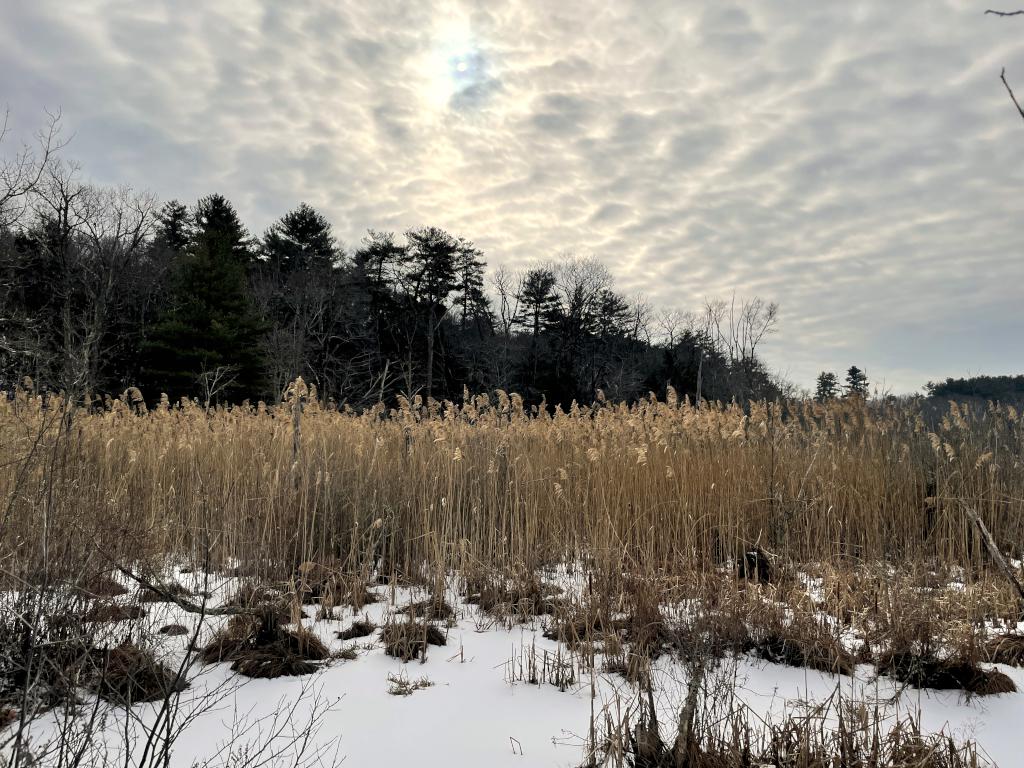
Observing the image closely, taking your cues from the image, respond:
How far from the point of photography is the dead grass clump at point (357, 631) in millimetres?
3357

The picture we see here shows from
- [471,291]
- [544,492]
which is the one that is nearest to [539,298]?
[471,291]

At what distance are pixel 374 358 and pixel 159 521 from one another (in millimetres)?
27101

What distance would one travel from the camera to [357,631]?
3389 millimetres

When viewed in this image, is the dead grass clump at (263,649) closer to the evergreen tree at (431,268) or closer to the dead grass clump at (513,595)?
the dead grass clump at (513,595)

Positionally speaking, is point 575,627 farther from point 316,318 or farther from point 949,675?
point 316,318

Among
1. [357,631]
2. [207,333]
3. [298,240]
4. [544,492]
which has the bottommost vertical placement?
[357,631]

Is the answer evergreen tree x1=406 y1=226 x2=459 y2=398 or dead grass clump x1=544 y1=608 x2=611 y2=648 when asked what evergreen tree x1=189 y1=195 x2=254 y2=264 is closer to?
evergreen tree x1=406 y1=226 x2=459 y2=398

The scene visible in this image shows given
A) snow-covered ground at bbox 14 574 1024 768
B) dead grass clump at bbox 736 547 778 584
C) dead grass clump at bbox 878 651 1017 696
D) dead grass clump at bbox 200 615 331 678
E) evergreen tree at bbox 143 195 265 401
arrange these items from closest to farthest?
snow-covered ground at bbox 14 574 1024 768 < dead grass clump at bbox 878 651 1017 696 < dead grass clump at bbox 200 615 331 678 < dead grass clump at bbox 736 547 778 584 < evergreen tree at bbox 143 195 265 401

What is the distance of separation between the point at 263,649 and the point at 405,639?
72cm

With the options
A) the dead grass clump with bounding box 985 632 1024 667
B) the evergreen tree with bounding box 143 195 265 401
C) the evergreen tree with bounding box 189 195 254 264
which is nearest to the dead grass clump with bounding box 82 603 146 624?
the dead grass clump with bounding box 985 632 1024 667

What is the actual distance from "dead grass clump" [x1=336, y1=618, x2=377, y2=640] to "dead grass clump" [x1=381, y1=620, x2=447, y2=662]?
185 millimetres

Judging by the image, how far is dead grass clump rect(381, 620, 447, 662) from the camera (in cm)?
308

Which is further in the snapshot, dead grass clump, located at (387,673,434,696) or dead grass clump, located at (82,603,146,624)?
dead grass clump, located at (387,673,434,696)

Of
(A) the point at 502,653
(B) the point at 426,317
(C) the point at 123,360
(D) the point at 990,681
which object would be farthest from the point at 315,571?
(B) the point at 426,317
